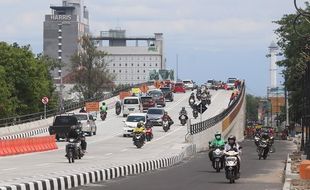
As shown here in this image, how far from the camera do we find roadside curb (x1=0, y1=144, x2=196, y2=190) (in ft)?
68.0

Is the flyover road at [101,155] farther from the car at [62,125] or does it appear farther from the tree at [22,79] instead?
the tree at [22,79]

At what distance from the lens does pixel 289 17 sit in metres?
92.5

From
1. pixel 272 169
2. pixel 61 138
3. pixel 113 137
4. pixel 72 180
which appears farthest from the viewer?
pixel 113 137

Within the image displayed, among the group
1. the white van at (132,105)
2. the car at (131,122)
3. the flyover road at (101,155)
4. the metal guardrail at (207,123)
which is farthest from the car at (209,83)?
the car at (131,122)

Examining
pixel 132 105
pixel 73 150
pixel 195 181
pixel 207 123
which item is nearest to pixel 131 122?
pixel 207 123

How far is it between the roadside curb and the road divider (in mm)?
7700

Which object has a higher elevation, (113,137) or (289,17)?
(289,17)

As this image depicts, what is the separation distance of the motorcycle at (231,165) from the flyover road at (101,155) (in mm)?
4398

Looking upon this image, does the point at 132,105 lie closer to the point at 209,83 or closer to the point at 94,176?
the point at 94,176

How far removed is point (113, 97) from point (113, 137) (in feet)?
178

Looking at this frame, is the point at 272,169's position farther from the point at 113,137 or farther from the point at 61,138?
the point at 113,137

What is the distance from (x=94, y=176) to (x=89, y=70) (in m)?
118

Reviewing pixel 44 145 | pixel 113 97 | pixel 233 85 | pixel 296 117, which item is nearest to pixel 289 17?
pixel 296 117

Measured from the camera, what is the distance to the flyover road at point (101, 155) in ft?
88.7
